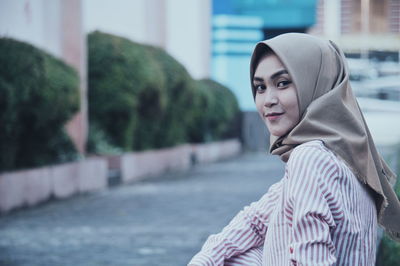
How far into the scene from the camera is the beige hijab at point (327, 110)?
218 cm

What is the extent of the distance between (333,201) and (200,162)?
14163mm

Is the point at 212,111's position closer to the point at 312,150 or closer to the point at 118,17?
the point at 118,17

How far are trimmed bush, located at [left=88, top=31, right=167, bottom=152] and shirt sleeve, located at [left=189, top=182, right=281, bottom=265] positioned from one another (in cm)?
839

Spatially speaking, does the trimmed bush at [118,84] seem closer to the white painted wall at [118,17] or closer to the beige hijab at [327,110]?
the white painted wall at [118,17]

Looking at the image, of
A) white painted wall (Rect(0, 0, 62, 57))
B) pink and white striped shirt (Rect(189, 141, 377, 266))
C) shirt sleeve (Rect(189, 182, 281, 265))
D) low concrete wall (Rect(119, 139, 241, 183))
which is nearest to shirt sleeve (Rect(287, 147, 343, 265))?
pink and white striped shirt (Rect(189, 141, 377, 266))

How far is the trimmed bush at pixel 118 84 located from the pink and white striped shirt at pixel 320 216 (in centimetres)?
880

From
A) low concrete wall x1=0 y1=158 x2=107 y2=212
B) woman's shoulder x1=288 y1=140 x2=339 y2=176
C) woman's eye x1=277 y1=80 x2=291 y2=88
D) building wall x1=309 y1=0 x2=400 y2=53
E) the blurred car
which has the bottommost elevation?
low concrete wall x1=0 y1=158 x2=107 y2=212

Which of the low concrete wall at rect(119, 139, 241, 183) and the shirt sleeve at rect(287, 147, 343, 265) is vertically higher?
the shirt sleeve at rect(287, 147, 343, 265)

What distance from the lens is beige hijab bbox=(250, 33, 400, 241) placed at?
7.15ft

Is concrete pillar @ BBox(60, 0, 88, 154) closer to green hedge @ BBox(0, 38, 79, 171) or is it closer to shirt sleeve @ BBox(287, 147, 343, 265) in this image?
green hedge @ BBox(0, 38, 79, 171)

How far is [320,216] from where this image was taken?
205 cm

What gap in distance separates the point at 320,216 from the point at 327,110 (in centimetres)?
31

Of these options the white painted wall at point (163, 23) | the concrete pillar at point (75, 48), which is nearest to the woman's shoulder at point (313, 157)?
the concrete pillar at point (75, 48)

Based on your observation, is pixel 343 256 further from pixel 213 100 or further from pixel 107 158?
pixel 213 100
